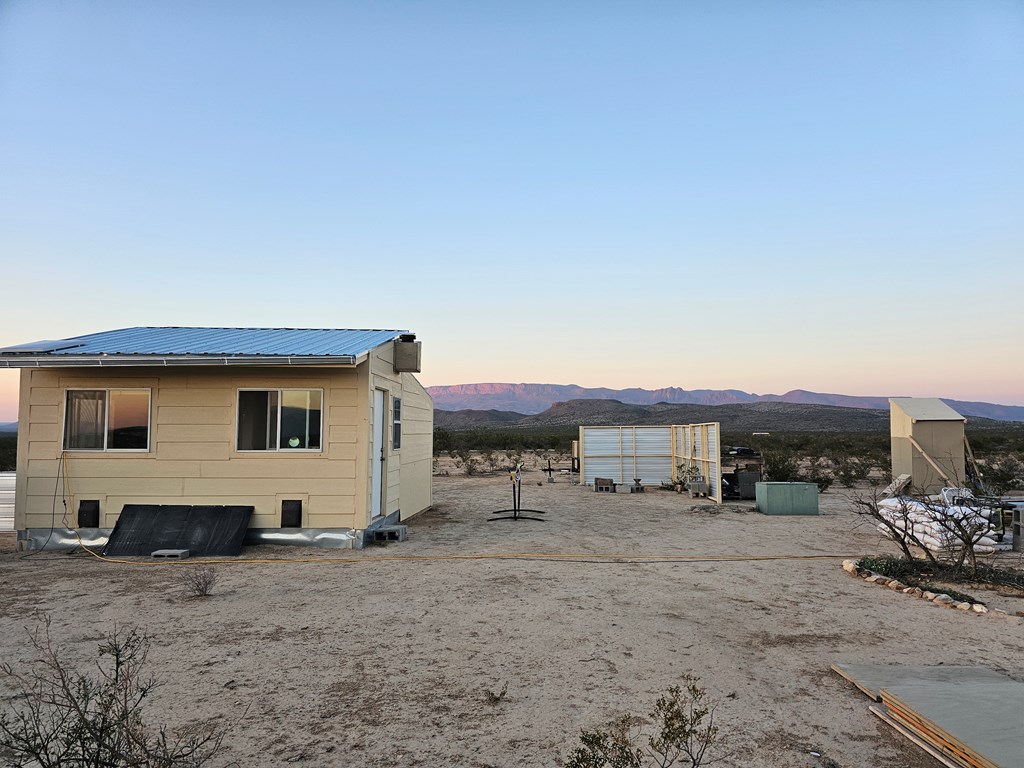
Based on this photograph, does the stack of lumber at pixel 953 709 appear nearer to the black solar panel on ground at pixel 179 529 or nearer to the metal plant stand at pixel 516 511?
the black solar panel on ground at pixel 179 529

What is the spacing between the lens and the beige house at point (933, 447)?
605 inches

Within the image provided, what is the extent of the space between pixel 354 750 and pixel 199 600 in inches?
163

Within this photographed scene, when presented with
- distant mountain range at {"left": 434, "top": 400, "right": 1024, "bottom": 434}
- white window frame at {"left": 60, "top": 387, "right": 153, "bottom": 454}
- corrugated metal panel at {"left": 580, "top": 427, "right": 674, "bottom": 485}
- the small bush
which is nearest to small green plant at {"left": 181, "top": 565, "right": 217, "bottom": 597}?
the small bush

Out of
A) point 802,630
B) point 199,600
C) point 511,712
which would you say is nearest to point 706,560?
Answer: point 802,630

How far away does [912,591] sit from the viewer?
292 inches

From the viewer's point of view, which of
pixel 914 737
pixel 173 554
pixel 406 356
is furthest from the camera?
pixel 406 356

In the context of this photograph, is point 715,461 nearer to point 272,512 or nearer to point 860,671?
point 272,512

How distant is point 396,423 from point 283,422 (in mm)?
2637

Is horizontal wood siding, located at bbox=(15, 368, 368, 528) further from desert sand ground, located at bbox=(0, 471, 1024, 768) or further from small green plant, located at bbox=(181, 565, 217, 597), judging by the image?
small green plant, located at bbox=(181, 565, 217, 597)

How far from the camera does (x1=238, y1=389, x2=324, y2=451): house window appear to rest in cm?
1042

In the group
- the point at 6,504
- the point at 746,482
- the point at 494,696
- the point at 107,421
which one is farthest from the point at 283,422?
the point at 746,482

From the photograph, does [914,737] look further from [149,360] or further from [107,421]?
[107,421]

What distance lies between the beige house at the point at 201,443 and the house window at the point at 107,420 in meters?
0.02

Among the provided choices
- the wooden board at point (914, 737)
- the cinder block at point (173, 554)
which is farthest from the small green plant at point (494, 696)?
the cinder block at point (173, 554)
